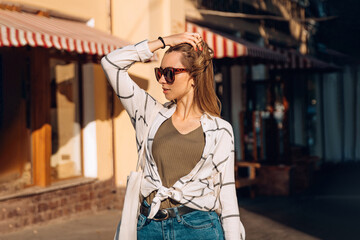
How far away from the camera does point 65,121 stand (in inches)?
320

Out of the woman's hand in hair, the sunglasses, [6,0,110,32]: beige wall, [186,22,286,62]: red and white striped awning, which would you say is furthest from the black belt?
[186,22,286,62]: red and white striped awning

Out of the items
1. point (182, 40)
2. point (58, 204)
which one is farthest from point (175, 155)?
point (58, 204)

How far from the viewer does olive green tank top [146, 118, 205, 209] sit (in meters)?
2.43

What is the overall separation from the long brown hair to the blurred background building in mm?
3346

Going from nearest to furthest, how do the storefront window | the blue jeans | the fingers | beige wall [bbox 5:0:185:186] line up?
the blue jeans
the fingers
the storefront window
beige wall [bbox 5:0:185:186]

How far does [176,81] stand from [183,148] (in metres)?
0.33

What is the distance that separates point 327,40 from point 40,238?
1343cm

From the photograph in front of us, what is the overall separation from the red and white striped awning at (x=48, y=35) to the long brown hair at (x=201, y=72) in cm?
335

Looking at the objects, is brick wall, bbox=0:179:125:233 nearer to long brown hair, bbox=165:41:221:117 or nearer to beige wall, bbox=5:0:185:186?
beige wall, bbox=5:0:185:186

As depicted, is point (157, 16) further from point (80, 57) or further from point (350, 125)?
point (350, 125)

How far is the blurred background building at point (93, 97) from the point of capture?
23.2ft

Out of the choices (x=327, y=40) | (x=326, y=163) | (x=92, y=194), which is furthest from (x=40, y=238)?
(x=327, y=40)

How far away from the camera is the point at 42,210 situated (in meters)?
7.27

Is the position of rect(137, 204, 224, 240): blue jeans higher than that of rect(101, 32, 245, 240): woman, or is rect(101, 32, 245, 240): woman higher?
rect(101, 32, 245, 240): woman
